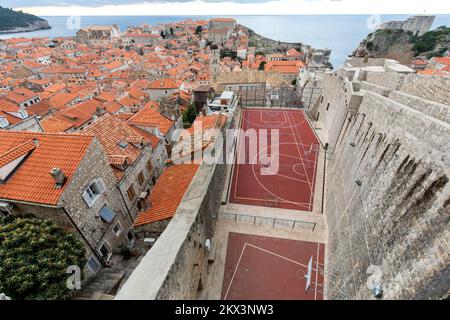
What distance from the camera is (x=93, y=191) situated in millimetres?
10531

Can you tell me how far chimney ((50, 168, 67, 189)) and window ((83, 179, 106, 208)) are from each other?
45.0 inches

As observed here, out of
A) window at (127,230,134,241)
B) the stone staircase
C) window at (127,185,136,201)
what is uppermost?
window at (127,185,136,201)

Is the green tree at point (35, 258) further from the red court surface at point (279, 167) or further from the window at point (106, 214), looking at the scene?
the red court surface at point (279, 167)

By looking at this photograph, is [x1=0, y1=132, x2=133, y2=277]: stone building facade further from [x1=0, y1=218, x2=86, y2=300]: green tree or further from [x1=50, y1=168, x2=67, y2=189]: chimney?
[x1=0, y1=218, x2=86, y2=300]: green tree

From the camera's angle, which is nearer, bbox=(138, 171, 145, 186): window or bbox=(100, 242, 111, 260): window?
bbox=(100, 242, 111, 260): window

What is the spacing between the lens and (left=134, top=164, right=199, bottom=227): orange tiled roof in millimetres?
10062

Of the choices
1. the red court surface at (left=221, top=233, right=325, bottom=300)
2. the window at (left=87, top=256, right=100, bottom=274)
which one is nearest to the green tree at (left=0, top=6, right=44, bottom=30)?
the window at (left=87, top=256, right=100, bottom=274)

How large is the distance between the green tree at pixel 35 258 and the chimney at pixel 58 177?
5.18 ft

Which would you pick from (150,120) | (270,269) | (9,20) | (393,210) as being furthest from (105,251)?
(9,20)

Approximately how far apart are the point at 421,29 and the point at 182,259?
437 ft

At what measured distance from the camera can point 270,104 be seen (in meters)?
34.0

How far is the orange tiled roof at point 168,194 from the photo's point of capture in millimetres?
10062

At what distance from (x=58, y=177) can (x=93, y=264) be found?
4.87 m

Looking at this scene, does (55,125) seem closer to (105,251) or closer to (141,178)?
(141,178)
